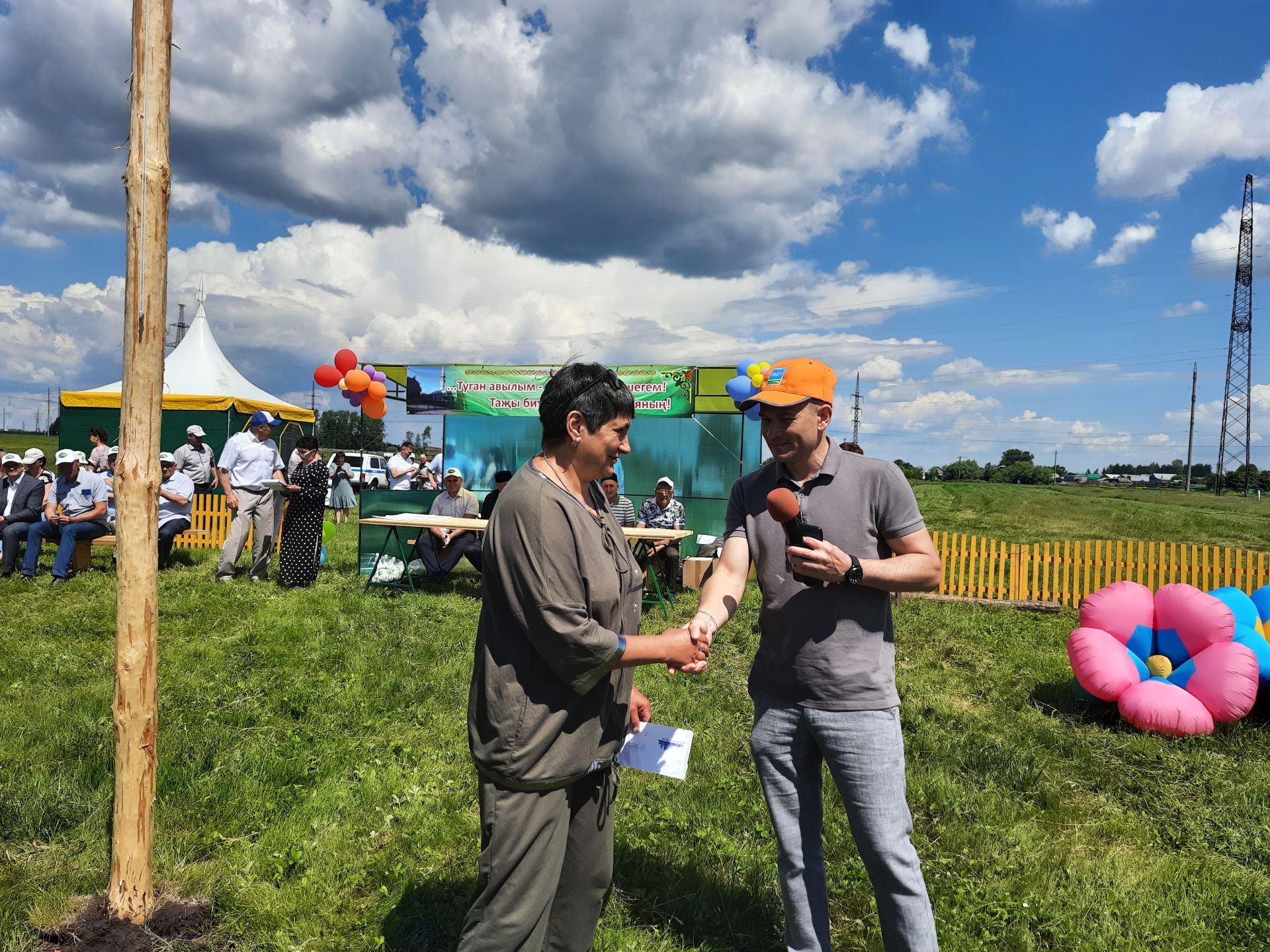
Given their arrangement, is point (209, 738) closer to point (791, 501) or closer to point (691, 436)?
point (791, 501)

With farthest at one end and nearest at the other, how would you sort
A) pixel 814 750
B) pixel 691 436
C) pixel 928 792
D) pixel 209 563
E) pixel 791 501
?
pixel 691 436, pixel 209 563, pixel 928 792, pixel 814 750, pixel 791 501

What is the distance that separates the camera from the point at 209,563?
11188mm

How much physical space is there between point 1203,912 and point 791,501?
2.86m

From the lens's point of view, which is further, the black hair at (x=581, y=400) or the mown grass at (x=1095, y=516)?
the mown grass at (x=1095, y=516)

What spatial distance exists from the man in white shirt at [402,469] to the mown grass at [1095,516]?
1330 centimetres

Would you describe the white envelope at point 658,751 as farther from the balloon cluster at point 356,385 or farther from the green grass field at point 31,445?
the green grass field at point 31,445

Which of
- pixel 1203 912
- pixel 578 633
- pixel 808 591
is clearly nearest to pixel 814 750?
pixel 808 591

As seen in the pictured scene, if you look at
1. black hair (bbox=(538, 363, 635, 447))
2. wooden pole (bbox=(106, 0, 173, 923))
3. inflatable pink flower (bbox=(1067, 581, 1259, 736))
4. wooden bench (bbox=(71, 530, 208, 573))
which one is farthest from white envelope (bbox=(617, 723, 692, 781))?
wooden bench (bbox=(71, 530, 208, 573))

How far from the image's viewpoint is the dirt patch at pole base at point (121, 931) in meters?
2.86

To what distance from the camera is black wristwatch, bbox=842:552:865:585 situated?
2.38 meters

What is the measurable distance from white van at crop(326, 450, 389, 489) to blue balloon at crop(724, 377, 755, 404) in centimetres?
2140

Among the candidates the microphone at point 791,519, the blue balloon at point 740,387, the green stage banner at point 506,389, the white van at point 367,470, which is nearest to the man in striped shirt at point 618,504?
the blue balloon at point 740,387

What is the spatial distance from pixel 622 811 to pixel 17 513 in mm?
9951

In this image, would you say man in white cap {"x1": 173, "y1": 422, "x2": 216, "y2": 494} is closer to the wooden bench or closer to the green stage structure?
the wooden bench
